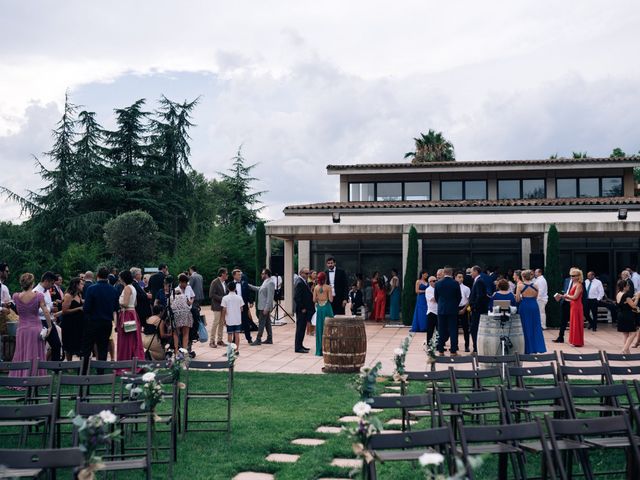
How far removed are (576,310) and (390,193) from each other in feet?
48.9

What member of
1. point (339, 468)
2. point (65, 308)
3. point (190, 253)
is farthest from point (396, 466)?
point (190, 253)

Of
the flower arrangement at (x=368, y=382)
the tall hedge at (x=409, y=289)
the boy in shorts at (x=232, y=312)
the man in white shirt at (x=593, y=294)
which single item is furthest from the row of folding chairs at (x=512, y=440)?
the tall hedge at (x=409, y=289)

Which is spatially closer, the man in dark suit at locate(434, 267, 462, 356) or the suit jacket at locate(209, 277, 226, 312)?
the man in dark suit at locate(434, 267, 462, 356)

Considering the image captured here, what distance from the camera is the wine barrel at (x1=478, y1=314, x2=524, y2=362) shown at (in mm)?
12453

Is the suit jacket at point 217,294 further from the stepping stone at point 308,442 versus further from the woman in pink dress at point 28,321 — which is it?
the stepping stone at point 308,442

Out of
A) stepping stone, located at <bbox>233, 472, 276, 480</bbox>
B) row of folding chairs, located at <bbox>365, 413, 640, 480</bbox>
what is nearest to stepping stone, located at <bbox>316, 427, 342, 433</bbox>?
stepping stone, located at <bbox>233, 472, 276, 480</bbox>

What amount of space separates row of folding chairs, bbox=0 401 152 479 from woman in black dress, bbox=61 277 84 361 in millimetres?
4104

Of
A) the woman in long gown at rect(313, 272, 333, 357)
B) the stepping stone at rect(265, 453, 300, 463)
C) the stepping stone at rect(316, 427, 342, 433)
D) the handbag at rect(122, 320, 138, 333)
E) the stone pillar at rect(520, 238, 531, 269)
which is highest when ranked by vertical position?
the stone pillar at rect(520, 238, 531, 269)

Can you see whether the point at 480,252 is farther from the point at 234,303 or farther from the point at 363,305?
the point at 234,303

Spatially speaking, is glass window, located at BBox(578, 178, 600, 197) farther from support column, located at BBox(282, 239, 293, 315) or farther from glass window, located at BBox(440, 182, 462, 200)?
support column, located at BBox(282, 239, 293, 315)

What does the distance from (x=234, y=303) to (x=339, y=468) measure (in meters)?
9.11

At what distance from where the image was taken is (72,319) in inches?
497

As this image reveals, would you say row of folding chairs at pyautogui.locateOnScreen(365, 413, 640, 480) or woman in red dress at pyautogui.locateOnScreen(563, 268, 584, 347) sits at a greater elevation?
woman in red dress at pyautogui.locateOnScreen(563, 268, 584, 347)

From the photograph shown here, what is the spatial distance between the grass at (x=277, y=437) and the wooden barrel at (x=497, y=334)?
6.61 ft
